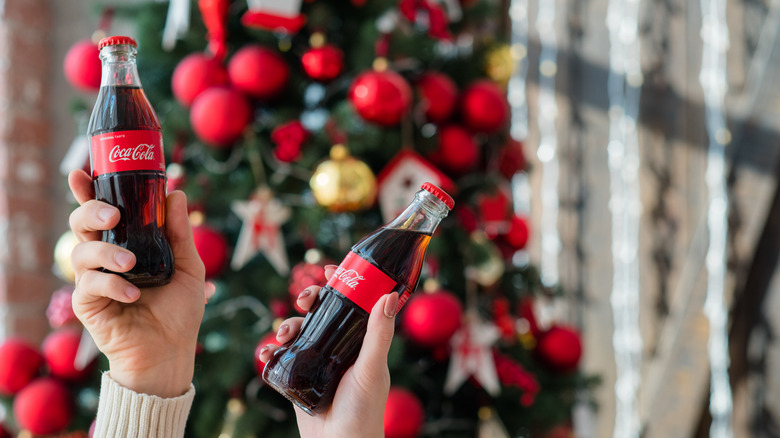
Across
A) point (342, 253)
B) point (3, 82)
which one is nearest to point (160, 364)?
point (342, 253)

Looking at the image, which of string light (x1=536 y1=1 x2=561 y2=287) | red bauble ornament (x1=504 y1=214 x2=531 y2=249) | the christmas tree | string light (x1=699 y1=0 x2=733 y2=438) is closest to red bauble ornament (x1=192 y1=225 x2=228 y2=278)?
the christmas tree

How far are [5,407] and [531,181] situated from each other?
1.57 metres

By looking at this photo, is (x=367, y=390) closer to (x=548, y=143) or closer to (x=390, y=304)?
(x=390, y=304)

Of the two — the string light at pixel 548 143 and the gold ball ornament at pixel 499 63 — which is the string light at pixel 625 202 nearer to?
the string light at pixel 548 143

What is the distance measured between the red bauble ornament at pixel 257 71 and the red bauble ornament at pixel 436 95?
0.97 ft

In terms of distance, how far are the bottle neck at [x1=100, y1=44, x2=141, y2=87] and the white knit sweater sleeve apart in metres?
0.34

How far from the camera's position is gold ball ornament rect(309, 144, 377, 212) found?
1239 millimetres

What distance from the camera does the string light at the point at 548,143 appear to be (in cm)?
210

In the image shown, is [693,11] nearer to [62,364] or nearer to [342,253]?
[342,253]

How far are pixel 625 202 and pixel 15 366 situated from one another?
1.64 metres

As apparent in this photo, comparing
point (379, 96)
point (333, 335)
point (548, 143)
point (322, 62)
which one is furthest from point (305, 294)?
point (548, 143)

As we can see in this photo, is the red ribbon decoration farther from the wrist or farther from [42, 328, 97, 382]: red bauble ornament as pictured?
the wrist

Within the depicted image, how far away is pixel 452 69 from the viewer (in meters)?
1.61

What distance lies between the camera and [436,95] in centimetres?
141
